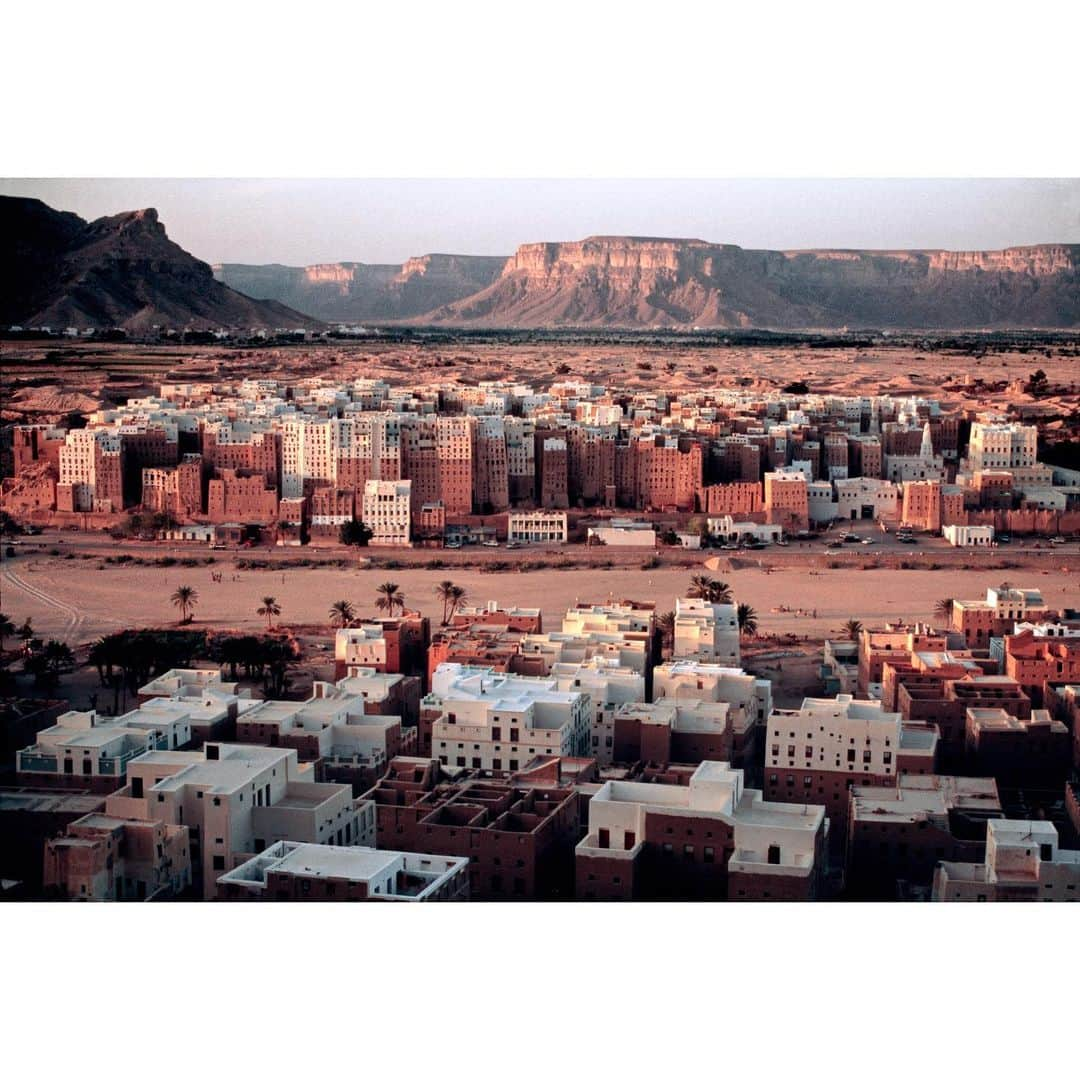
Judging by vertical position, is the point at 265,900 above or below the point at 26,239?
below

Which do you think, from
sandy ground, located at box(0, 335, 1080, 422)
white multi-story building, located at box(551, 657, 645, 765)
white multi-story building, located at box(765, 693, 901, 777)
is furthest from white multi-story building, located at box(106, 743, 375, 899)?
sandy ground, located at box(0, 335, 1080, 422)

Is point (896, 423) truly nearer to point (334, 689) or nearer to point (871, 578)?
point (871, 578)

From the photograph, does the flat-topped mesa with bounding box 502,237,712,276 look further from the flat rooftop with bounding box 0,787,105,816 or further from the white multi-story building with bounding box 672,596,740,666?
the flat rooftop with bounding box 0,787,105,816

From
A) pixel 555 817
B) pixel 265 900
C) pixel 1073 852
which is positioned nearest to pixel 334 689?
pixel 555 817

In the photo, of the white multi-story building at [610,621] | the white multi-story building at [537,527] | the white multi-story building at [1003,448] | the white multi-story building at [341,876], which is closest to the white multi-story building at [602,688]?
Result: the white multi-story building at [610,621]

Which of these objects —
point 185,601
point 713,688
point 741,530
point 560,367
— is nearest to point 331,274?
point 560,367

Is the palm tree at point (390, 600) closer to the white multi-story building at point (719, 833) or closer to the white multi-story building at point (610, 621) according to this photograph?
the white multi-story building at point (610, 621)
